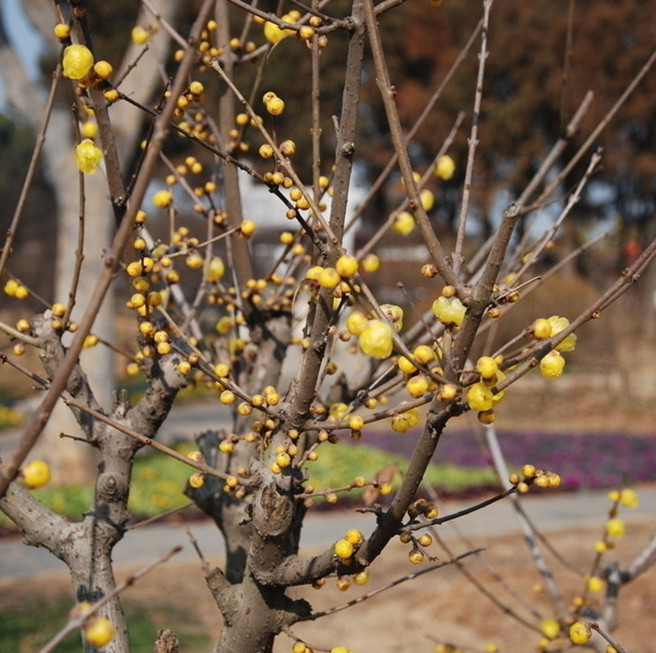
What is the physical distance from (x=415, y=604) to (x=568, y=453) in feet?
17.8

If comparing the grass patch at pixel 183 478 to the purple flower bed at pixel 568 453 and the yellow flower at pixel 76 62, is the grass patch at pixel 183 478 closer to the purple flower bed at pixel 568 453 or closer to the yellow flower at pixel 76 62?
the purple flower bed at pixel 568 453

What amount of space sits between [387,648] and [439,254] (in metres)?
4.35

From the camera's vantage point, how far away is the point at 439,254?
4.42ft

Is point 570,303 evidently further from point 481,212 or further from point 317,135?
point 317,135

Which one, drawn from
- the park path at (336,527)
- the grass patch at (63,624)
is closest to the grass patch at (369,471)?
the park path at (336,527)

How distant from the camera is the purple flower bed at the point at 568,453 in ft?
32.0

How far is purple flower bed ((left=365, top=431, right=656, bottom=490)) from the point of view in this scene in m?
9.77

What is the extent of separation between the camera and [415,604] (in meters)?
5.80

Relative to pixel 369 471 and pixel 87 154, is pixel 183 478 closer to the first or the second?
pixel 369 471

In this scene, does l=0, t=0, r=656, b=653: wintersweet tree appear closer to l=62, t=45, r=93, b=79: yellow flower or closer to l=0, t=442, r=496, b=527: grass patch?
l=62, t=45, r=93, b=79: yellow flower

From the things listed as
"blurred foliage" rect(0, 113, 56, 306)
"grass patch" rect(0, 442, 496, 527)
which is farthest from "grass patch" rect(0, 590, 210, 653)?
"blurred foliage" rect(0, 113, 56, 306)

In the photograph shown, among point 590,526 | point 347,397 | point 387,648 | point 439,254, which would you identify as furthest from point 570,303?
point 439,254

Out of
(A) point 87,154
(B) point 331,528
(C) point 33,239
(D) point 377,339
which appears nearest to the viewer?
(D) point 377,339

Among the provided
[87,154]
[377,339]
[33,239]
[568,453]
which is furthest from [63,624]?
[33,239]
